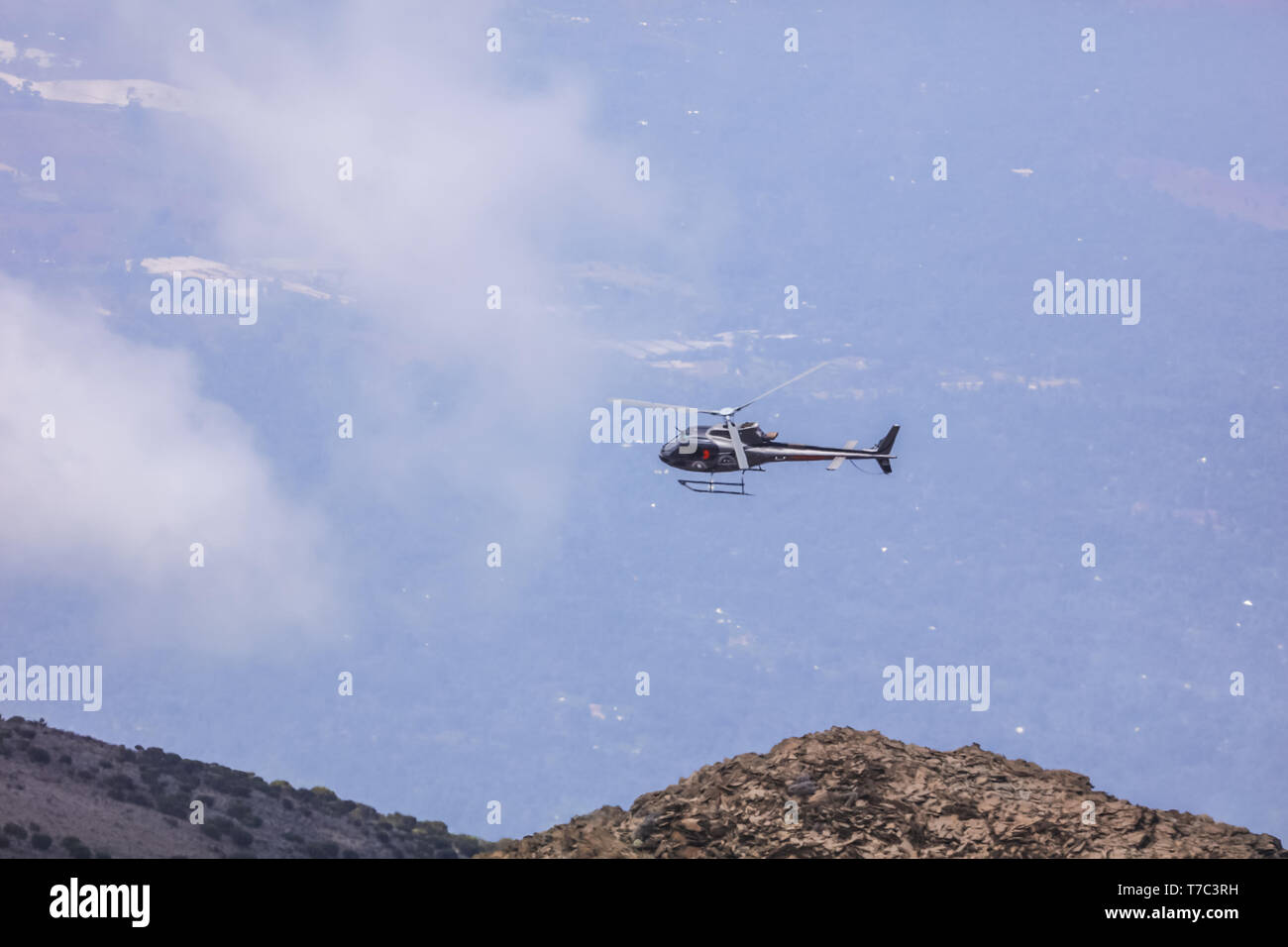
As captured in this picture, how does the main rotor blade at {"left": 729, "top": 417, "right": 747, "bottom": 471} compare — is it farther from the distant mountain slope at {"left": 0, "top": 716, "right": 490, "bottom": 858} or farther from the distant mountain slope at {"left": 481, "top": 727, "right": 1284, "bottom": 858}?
the distant mountain slope at {"left": 0, "top": 716, "right": 490, "bottom": 858}

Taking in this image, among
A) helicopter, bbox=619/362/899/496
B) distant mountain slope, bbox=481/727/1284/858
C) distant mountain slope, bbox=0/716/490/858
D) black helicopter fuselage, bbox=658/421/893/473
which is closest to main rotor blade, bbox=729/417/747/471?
helicopter, bbox=619/362/899/496

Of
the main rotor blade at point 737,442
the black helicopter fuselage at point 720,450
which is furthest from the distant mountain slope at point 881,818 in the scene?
the black helicopter fuselage at point 720,450

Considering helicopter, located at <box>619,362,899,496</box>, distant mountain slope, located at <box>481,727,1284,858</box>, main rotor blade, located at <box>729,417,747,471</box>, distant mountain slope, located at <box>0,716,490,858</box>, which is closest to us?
distant mountain slope, located at <box>481,727,1284,858</box>

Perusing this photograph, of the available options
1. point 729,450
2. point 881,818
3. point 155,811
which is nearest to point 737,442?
point 729,450

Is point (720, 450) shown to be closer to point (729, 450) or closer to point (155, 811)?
point (729, 450)

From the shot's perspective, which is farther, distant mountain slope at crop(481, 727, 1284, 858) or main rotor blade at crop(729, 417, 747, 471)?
main rotor blade at crop(729, 417, 747, 471)

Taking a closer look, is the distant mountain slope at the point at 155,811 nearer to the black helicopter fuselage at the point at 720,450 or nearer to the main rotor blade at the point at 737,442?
the black helicopter fuselage at the point at 720,450

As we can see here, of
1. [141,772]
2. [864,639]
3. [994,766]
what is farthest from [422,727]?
[994,766]
